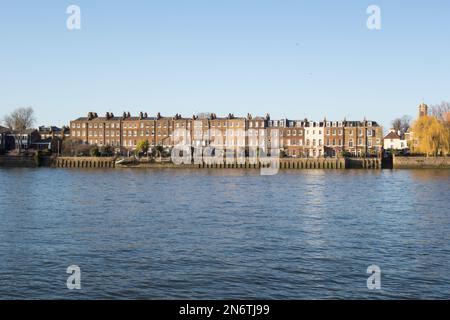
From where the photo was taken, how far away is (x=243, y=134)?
97.7 meters

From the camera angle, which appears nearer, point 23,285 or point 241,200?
point 23,285

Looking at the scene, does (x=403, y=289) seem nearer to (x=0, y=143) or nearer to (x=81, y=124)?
(x=81, y=124)

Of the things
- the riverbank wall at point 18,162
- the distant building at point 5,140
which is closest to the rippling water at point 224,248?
the riverbank wall at point 18,162

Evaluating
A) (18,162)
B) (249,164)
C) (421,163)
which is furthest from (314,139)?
(18,162)

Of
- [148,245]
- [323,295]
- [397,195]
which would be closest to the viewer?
[323,295]

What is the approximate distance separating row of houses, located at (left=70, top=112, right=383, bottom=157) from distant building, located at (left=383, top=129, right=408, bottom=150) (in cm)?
1333

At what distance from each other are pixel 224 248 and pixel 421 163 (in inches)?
2657

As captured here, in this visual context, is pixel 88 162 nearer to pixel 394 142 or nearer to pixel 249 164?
pixel 249 164

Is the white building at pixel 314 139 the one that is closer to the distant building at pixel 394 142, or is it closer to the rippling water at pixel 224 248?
the distant building at pixel 394 142

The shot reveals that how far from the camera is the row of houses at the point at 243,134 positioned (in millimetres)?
96500

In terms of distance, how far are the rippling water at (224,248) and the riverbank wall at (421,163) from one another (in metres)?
47.1

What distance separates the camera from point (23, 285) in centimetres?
1459

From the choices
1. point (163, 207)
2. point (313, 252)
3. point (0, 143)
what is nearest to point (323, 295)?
point (313, 252)

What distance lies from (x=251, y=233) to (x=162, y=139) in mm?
79254
